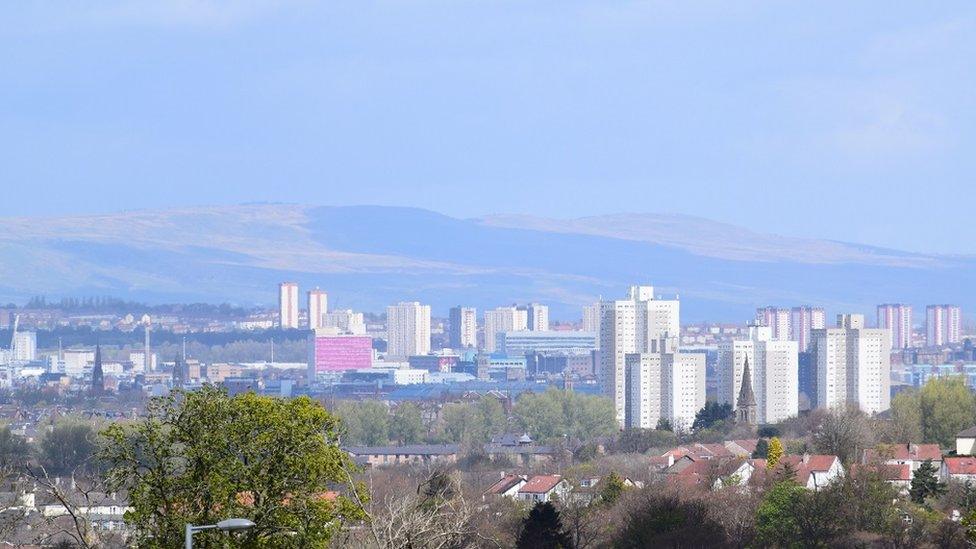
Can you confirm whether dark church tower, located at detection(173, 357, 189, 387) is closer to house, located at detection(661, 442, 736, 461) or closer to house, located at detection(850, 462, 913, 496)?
house, located at detection(661, 442, 736, 461)

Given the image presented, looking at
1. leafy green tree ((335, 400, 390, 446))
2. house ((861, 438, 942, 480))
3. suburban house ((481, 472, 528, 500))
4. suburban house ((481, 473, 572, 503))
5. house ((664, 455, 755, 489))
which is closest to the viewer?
house ((664, 455, 755, 489))

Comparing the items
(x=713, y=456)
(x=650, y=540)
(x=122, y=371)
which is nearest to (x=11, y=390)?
(x=122, y=371)

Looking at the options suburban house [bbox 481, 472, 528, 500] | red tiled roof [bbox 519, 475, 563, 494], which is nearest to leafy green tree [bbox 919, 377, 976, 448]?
red tiled roof [bbox 519, 475, 563, 494]

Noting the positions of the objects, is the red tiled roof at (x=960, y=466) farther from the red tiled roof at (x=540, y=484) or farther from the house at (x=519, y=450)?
the house at (x=519, y=450)

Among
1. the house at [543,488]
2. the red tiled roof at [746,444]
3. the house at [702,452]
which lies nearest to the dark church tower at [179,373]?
the red tiled roof at [746,444]

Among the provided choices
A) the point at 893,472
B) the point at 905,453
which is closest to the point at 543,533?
the point at 893,472

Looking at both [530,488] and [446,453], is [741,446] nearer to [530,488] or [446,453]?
[530,488]
